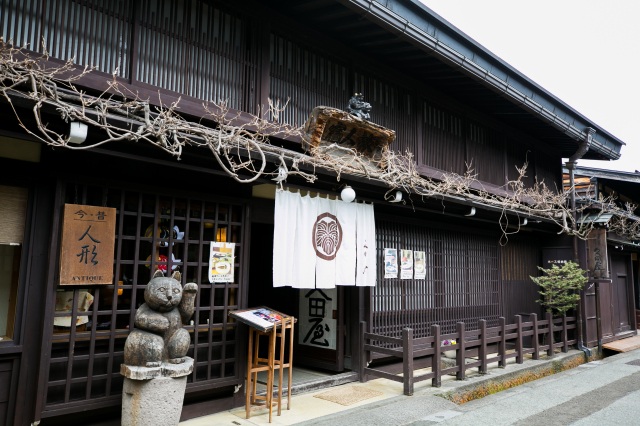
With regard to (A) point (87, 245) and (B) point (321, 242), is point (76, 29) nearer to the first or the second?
(A) point (87, 245)

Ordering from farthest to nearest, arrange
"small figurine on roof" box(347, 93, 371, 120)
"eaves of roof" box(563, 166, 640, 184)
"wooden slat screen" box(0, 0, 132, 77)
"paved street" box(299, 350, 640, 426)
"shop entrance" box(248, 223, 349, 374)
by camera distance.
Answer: "eaves of roof" box(563, 166, 640, 184) < "shop entrance" box(248, 223, 349, 374) < "small figurine on roof" box(347, 93, 371, 120) < "paved street" box(299, 350, 640, 426) < "wooden slat screen" box(0, 0, 132, 77)

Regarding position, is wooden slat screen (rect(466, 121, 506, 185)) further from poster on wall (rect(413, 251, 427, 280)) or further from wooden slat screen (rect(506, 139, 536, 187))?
poster on wall (rect(413, 251, 427, 280))

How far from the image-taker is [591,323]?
14242 millimetres

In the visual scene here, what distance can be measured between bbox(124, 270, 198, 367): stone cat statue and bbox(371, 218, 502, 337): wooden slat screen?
4.78 metres

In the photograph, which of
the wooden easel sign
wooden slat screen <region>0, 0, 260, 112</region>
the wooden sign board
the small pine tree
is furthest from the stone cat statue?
the wooden sign board

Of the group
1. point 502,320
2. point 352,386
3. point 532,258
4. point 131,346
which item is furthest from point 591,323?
point 131,346

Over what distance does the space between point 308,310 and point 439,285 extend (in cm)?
327

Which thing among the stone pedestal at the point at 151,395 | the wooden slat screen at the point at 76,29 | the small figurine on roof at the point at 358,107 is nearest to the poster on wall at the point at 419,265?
the small figurine on roof at the point at 358,107

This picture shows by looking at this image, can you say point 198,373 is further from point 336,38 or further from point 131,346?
point 336,38

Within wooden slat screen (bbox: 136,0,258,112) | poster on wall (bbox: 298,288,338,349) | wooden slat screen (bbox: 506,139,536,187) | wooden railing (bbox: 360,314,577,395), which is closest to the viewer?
wooden slat screen (bbox: 136,0,258,112)

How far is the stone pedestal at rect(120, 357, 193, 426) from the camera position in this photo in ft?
17.5

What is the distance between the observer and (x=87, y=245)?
5.82m

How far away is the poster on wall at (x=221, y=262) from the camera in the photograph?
7.02 m

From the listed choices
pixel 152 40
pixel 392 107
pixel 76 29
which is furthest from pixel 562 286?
pixel 76 29
